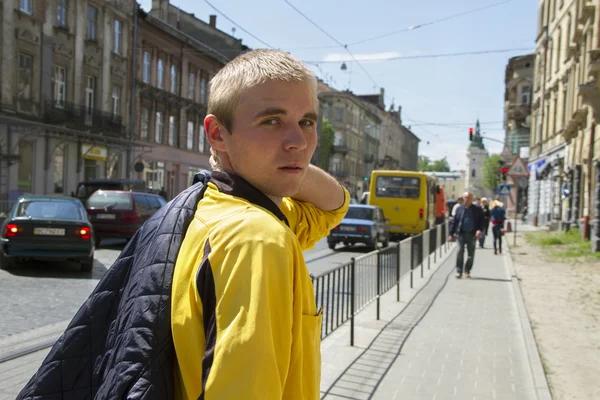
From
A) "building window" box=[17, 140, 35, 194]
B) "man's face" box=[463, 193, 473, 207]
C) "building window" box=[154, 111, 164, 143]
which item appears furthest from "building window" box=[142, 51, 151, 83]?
"man's face" box=[463, 193, 473, 207]

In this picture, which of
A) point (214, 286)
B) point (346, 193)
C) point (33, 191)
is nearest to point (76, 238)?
point (346, 193)

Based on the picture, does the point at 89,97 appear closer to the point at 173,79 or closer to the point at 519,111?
the point at 173,79

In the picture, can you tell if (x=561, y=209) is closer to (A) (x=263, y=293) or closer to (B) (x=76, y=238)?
(B) (x=76, y=238)

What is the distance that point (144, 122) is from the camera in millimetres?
34094

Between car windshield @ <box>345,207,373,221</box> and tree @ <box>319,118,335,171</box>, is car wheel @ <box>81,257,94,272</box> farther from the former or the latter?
tree @ <box>319,118,335,171</box>

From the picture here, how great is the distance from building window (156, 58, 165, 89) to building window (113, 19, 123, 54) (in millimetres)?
3934

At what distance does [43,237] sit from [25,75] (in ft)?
52.5

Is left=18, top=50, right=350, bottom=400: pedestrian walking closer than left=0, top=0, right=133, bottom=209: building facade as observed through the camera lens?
Yes

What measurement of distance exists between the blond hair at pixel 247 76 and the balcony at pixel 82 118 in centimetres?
2589

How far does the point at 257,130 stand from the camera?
1456mm

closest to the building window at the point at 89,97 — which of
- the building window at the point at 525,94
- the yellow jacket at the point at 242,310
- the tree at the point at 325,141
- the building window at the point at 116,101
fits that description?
the building window at the point at 116,101

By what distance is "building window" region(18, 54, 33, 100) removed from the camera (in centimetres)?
2417

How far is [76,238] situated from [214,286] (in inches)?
415

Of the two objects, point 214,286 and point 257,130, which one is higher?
point 257,130
